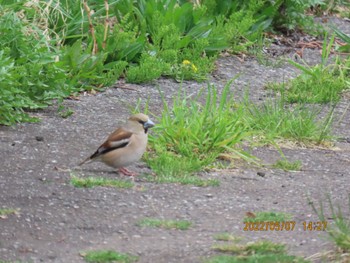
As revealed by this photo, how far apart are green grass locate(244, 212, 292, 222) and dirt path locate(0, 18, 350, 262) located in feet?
0.24

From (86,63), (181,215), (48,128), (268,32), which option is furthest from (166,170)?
(268,32)

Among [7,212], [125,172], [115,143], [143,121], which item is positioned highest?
[143,121]

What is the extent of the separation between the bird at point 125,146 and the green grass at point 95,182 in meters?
0.16

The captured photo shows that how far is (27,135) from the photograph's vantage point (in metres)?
8.12

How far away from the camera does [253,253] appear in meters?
5.56

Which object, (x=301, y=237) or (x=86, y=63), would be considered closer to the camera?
(x=301, y=237)

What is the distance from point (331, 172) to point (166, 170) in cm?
136

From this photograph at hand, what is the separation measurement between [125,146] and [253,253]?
1.81 metres

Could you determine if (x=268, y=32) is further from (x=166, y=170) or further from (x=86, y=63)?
(x=166, y=170)

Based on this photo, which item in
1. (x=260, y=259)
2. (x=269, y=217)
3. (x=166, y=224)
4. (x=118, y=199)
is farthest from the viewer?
(x=118, y=199)

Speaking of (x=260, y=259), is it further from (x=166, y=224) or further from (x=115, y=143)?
(x=115, y=143)

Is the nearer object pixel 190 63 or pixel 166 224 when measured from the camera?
pixel 166 224

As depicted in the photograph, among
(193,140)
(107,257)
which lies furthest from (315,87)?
(107,257)

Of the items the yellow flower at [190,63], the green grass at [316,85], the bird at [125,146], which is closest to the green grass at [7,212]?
the bird at [125,146]
